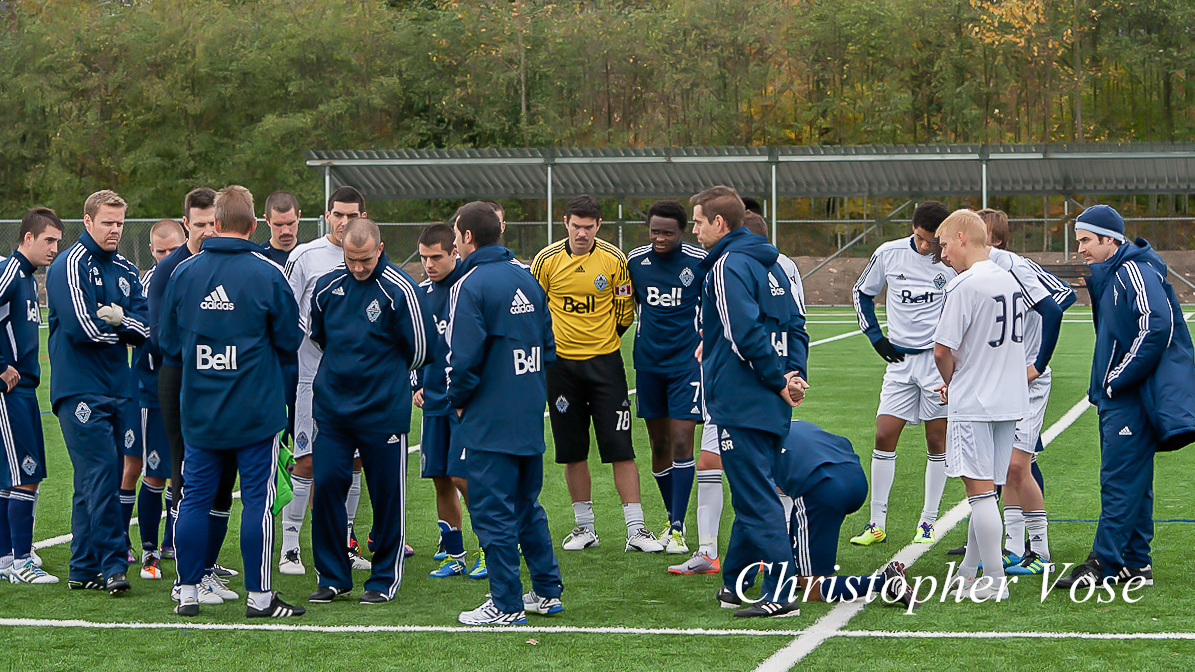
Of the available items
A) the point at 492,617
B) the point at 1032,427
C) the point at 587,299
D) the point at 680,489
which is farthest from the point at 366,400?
the point at 1032,427

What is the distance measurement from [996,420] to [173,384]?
396cm

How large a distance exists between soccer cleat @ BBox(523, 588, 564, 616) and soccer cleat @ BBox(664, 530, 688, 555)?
150cm

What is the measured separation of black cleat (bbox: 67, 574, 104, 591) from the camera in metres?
6.47

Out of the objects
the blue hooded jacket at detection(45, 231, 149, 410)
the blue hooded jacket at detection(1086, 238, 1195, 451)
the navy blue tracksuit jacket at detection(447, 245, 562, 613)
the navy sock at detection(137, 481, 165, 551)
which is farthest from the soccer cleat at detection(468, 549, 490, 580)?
the blue hooded jacket at detection(1086, 238, 1195, 451)

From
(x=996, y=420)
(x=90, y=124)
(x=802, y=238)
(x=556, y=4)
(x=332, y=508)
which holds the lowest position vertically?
(x=332, y=508)

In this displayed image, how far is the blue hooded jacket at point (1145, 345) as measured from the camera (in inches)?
235

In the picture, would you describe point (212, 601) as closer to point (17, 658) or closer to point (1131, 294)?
point (17, 658)

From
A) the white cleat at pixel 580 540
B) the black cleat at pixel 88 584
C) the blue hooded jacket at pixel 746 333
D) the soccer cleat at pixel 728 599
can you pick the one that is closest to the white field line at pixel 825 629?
the soccer cleat at pixel 728 599

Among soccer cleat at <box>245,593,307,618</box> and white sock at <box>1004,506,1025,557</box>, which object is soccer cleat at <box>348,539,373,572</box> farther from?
white sock at <box>1004,506,1025,557</box>

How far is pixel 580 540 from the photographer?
7.52 metres

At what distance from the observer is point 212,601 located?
20.2ft

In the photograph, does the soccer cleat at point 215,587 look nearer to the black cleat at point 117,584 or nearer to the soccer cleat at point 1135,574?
the black cleat at point 117,584

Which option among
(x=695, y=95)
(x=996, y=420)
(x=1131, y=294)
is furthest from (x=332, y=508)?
(x=695, y=95)

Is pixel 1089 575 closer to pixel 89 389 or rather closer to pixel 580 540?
pixel 580 540
